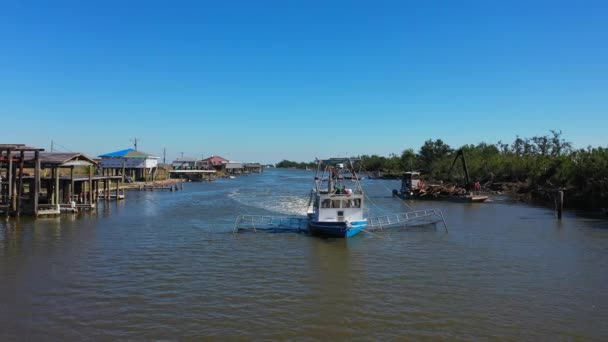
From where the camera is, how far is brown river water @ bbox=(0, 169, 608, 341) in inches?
547

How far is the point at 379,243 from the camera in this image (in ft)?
92.4

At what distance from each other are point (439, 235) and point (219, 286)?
1852cm

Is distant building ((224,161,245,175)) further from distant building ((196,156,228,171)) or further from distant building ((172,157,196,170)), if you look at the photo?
distant building ((172,157,196,170))

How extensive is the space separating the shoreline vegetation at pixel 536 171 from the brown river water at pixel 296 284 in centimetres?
884

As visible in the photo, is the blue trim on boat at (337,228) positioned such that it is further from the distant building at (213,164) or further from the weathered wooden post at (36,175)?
the distant building at (213,164)

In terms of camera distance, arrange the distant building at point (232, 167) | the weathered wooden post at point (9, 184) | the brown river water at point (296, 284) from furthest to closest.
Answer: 1. the distant building at point (232, 167)
2. the weathered wooden post at point (9, 184)
3. the brown river water at point (296, 284)

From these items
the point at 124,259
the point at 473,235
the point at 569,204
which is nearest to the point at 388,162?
the point at 569,204

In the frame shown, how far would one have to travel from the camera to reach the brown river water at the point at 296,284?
1390 centimetres

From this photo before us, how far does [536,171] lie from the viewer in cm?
6712

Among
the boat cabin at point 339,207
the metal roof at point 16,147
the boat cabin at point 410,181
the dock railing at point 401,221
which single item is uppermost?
the metal roof at point 16,147

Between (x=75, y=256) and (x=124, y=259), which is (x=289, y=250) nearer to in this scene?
(x=124, y=259)

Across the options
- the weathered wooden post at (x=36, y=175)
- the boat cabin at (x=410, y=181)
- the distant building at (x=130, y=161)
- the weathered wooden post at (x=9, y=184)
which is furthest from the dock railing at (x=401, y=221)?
the distant building at (x=130, y=161)

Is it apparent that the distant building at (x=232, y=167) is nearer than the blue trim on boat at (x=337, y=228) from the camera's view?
No

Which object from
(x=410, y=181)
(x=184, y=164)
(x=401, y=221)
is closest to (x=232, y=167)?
(x=184, y=164)
